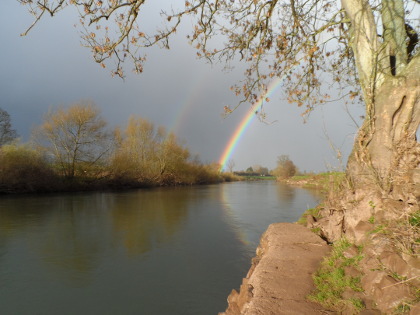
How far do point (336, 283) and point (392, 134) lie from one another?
2.38 metres

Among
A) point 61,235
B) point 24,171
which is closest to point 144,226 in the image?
point 61,235

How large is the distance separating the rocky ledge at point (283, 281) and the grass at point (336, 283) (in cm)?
9

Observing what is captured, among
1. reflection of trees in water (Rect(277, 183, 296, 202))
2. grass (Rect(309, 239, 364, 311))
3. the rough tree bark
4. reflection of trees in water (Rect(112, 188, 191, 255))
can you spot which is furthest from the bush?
the rough tree bark

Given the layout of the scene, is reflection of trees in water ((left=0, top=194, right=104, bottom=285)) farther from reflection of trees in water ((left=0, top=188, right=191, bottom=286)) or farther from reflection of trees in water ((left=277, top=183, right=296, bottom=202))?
reflection of trees in water ((left=277, top=183, right=296, bottom=202))

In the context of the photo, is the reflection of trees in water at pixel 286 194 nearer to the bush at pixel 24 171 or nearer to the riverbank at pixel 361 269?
the riverbank at pixel 361 269

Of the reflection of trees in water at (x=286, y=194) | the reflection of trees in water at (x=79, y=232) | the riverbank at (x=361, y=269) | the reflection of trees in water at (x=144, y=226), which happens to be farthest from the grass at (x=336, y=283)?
the reflection of trees in water at (x=286, y=194)

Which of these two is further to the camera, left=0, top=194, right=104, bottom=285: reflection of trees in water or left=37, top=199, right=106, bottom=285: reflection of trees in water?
left=0, top=194, right=104, bottom=285: reflection of trees in water

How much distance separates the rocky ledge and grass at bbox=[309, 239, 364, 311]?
91 millimetres

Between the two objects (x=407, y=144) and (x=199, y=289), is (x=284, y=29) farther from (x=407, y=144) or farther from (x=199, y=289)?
(x=199, y=289)

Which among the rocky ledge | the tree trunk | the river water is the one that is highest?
the tree trunk

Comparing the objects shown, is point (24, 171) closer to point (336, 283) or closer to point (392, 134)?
point (336, 283)

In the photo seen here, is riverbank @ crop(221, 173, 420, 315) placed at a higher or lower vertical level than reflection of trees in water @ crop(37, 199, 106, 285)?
higher

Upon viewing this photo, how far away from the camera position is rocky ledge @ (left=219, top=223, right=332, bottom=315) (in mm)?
2465

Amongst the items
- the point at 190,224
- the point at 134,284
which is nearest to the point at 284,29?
the point at 134,284
